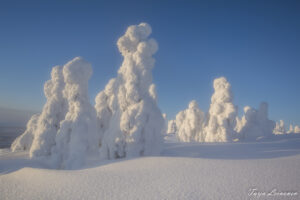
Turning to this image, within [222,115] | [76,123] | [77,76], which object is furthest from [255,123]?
[77,76]

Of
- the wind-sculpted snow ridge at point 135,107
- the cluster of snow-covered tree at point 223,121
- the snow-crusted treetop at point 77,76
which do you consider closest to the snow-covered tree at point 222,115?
the cluster of snow-covered tree at point 223,121

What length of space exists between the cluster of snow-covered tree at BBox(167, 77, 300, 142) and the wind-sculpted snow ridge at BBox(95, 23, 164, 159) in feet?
54.9

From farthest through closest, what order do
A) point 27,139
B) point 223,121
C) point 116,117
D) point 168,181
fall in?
1. point 223,121
2. point 27,139
3. point 116,117
4. point 168,181

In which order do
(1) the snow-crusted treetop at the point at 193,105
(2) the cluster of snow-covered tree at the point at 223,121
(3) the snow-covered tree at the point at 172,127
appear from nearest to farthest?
(2) the cluster of snow-covered tree at the point at 223,121, (1) the snow-crusted treetop at the point at 193,105, (3) the snow-covered tree at the point at 172,127

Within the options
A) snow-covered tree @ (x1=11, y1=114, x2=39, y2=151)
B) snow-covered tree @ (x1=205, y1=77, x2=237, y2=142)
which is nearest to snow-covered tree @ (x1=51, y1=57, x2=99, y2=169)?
snow-covered tree @ (x1=11, y1=114, x2=39, y2=151)

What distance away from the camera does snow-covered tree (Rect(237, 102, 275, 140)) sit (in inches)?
1358

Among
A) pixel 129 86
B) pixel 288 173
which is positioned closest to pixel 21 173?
pixel 129 86

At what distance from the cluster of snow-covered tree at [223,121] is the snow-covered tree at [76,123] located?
2040 cm

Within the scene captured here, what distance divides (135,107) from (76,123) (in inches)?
207

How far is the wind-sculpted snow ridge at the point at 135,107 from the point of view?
612 inches

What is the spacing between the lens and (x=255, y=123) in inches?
1406

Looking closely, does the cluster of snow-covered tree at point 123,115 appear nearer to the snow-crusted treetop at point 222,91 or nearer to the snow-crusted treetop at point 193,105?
the snow-crusted treetop at point 222,91

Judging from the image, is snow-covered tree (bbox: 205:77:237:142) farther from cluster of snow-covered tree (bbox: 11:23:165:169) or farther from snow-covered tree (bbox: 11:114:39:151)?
snow-covered tree (bbox: 11:114:39:151)

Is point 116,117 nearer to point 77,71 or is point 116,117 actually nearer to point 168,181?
point 77,71
